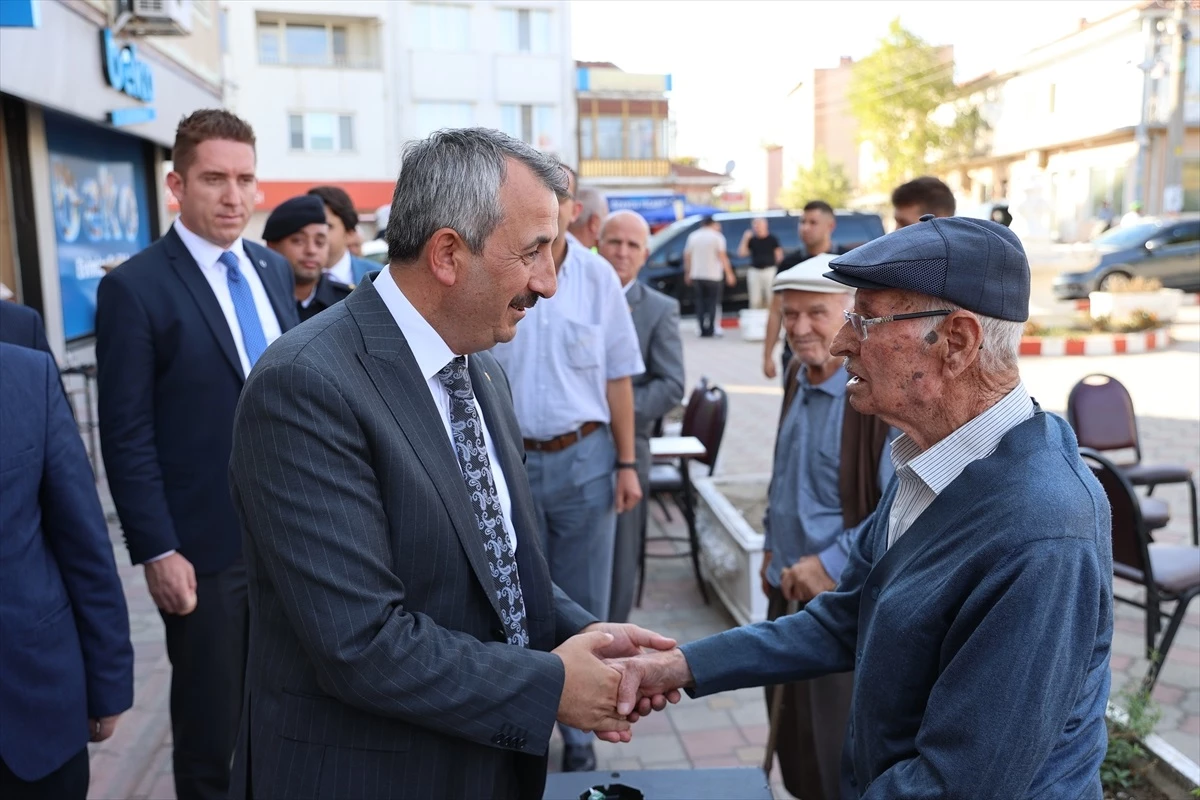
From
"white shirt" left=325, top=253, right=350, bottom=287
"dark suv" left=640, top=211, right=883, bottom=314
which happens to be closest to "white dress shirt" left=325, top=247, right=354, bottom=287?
"white shirt" left=325, top=253, right=350, bottom=287

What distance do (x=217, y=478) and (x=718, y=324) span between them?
1636cm

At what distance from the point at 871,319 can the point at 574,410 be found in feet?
7.09

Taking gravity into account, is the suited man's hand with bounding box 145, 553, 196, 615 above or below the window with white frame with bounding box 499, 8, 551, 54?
below

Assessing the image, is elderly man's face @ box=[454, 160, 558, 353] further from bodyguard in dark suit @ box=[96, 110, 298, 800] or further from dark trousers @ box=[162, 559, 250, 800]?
dark trousers @ box=[162, 559, 250, 800]

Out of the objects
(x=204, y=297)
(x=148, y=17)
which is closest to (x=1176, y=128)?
(x=148, y=17)

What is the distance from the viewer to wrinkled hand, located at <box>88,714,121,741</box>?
2.23m

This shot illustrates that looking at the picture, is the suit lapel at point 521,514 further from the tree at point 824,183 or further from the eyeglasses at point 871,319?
the tree at point 824,183

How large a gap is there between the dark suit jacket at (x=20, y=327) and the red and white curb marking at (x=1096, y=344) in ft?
43.3

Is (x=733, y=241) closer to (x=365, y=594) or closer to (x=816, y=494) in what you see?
(x=816, y=494)

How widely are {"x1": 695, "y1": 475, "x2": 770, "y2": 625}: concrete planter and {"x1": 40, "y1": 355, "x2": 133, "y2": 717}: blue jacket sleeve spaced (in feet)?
9.66

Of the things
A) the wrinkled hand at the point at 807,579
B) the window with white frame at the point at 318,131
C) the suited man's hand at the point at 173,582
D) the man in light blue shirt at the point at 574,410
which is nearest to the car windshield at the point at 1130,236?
the man in light blue shirt at the point at 574,410

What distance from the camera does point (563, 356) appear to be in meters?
3.73

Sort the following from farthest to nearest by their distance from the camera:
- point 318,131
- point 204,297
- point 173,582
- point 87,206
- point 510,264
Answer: point 318,131 < point 87,206 < point 204,297 < point 173,582 < point 510,264

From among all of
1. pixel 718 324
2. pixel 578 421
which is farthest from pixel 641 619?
pixel 718 324
